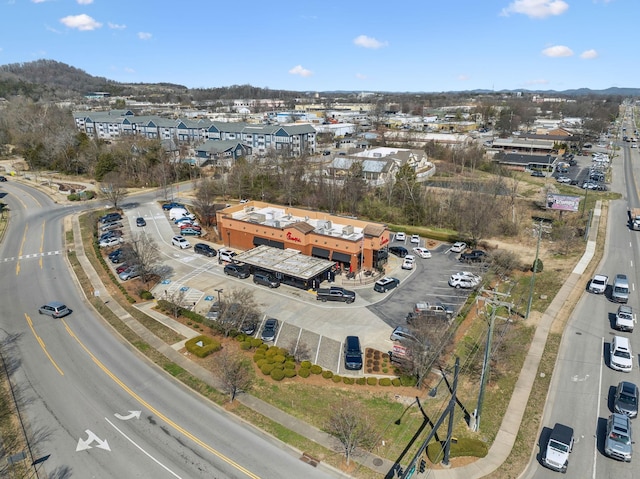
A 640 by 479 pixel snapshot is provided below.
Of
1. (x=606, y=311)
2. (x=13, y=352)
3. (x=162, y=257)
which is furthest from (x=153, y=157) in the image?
(x=606, y=311)

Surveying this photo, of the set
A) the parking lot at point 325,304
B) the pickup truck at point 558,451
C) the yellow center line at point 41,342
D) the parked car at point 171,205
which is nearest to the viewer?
the pickup truck at point 558,451

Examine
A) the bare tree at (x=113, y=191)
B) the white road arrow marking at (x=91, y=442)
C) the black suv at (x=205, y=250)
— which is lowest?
the white road arrow marking at (x=91, y=442)

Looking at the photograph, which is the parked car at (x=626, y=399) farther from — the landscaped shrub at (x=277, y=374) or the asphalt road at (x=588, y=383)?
the landscaped shrub at (x=277, y=374)

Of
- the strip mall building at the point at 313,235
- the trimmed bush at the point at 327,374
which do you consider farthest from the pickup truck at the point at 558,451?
the strip mall building at the point at 313,235

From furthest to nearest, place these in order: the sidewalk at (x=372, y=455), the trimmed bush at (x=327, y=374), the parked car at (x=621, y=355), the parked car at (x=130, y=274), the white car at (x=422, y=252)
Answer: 1. the white car at (x=422, y=252)
2. the parked car at (x=130, y=274)
3. the trimmed bush at (x=327, y=374)
4. the parked car at (x=621, y=355)
5. the sidewalk at (x=372, y=455)

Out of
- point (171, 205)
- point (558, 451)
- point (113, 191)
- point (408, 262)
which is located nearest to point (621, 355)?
point (558, 451)

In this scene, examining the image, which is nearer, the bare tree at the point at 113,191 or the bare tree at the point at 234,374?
the bare tree at the point at 234,374

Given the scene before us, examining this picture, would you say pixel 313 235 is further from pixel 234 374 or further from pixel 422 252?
pixel 234 374
